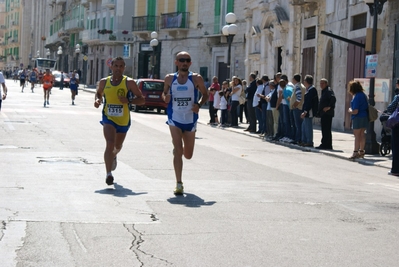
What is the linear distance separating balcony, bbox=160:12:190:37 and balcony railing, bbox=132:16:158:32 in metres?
2.20

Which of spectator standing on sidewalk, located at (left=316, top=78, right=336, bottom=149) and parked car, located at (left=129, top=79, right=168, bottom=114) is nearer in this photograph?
spectator standing on sidewalk, located at (left=316, top=78, right=336, bottom=149)

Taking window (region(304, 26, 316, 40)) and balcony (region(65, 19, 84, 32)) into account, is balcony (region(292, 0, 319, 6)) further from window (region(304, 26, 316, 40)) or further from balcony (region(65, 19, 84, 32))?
balcony (region(65, 19, 84, 32))

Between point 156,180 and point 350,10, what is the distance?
747 inches

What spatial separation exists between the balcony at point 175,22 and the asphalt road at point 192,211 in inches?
1597

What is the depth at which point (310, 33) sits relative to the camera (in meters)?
34.7

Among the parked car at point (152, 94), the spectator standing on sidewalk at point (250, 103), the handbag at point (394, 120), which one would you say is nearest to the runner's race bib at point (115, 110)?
the handbag at point (394, 120)

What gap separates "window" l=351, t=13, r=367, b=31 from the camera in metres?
29.0

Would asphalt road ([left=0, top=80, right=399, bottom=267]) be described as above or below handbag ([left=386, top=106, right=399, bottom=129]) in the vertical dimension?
below

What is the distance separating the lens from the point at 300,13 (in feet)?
118

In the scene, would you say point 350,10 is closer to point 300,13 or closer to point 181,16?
point 300,13

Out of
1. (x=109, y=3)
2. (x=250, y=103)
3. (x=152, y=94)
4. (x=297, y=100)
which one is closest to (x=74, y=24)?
(x=109, y=3)

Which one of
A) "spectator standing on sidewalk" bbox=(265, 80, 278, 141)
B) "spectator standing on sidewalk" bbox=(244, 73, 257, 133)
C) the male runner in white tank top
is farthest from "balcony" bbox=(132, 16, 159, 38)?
the male runner in white tank top

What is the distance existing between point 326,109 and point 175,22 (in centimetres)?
3809

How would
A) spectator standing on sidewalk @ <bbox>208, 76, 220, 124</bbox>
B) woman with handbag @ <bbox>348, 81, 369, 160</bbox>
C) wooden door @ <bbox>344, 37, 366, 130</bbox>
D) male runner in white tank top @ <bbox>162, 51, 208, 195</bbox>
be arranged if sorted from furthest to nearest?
spectator standing on sidewalk @ <bbox>208, 76, 220, 124</bbox>, wooden door @ <bbox>344, 37, 366, 130</bbox>, woman with handbag @ <bbox>348, 81, 369, 160</bbox>, male runner in white tank top @ <bbox>162, 51, 208, 195</bbox>
